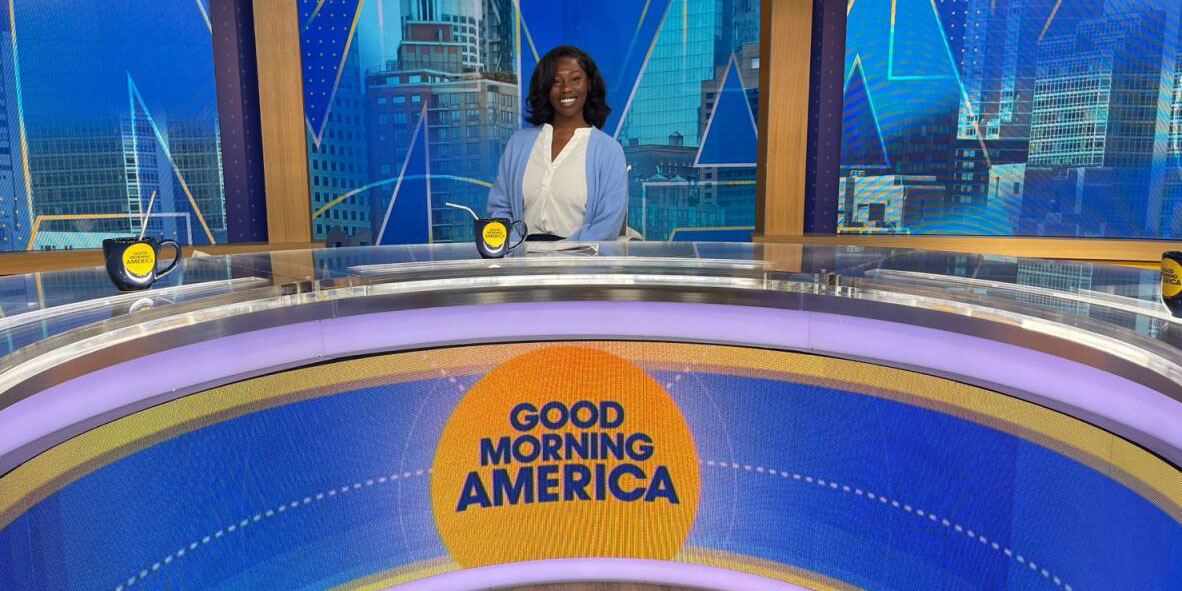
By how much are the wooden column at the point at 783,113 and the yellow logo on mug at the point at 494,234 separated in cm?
235

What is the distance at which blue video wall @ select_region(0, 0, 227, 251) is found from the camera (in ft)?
10.9

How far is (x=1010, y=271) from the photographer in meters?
1.55

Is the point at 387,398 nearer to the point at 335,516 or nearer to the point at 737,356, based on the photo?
the point at 335,516

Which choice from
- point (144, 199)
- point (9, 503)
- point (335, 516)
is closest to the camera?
point (9, 503)

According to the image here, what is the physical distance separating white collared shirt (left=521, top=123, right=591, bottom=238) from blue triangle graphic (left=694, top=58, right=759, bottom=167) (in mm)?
1308

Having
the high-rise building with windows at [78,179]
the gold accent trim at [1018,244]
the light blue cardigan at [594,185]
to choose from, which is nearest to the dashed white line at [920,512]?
the light blue cardigan at [594,185]

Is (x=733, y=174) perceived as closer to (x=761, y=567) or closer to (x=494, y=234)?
(x=494, y=234)

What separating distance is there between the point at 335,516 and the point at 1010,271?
151 centimetres

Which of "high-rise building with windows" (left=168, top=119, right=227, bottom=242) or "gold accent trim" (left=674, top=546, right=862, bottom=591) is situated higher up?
"high-rise building with windows" (left=168, top=119, right=227, bottom=242)

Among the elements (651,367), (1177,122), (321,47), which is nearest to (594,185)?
(651,367)

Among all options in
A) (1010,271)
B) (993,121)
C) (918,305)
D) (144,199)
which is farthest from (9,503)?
(993,121)

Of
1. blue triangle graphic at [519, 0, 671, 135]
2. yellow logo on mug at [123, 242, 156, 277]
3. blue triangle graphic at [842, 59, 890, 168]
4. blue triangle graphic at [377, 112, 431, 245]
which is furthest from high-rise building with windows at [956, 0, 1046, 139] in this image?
yellow logo on mug at [123, 242, 156, 277]

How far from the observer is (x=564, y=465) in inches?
67.6

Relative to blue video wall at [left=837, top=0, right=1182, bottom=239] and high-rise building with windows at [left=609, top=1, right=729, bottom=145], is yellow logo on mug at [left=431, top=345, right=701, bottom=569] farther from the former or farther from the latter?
high-rise building with windows at [left=609, top=1, right=729, bottom=145]
